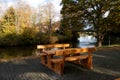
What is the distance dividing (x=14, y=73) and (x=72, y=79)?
2.27 metres

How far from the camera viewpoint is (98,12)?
18.3 m

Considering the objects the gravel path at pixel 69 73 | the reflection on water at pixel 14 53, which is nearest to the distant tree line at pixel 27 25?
the reflection on water at pixel 14 53

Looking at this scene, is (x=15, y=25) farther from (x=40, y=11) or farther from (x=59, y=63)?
(x=59, y=63)

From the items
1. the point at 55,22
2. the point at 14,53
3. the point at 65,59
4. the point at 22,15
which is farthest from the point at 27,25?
the point at 65,59

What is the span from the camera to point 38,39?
3525 centimetres

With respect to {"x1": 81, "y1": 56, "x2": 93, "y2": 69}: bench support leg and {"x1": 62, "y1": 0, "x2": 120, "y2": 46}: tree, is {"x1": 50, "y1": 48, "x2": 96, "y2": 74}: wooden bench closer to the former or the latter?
{"x1": 81, "y1": 56, "x2": 93, "y2": 69}: bench support leg

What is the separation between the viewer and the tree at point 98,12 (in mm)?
17703

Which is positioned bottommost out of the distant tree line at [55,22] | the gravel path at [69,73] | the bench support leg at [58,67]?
the gravel path at [69,73]

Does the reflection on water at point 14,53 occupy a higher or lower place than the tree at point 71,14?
lower

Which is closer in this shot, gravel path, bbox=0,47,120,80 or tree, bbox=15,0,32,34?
gravel path, bbox=0,47,120,80

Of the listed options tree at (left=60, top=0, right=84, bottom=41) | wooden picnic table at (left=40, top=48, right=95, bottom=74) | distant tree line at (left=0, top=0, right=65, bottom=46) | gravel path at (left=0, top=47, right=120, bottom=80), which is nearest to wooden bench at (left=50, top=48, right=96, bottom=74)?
wooden picnic table at (left=40, top=48, right=95, bottom=74)

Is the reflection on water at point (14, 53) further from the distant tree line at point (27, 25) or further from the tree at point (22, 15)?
the tree at point (22, 15)

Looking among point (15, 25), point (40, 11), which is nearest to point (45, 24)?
point (40, 11)

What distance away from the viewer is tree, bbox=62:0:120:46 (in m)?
17.7
